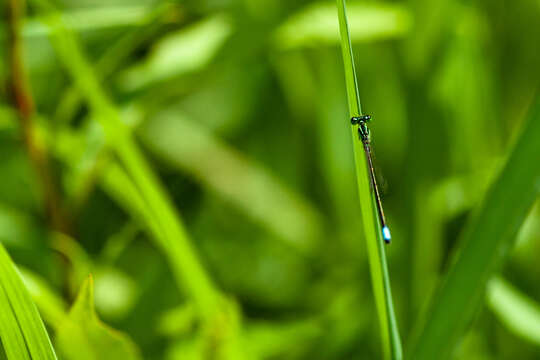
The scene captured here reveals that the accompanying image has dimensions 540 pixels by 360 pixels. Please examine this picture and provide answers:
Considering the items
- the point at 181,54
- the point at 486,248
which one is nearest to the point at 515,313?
the point at 486,248

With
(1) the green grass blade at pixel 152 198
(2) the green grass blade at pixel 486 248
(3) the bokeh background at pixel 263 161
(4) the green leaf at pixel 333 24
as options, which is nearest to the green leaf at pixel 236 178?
(3) the bokeh background at pixel 263 161

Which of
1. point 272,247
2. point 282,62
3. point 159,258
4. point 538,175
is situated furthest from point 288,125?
point 538,175

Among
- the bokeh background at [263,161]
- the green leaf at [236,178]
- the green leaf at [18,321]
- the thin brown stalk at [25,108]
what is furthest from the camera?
the green leaf at [236,178]

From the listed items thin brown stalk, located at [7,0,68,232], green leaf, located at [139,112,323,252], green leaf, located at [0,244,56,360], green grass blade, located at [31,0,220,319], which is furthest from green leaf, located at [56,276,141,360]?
green leaf, located at [139,112,323,252]

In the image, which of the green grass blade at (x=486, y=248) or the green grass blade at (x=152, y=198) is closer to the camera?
the green grass blade at (x=486, y=248)

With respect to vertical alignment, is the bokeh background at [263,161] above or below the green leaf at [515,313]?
above

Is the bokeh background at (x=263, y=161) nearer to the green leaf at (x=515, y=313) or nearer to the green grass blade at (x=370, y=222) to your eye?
the green leaf at (x=515, y=313)

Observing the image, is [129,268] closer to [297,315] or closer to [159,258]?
[159,258]

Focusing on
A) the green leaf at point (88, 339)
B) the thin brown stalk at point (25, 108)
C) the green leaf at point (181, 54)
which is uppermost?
the green leaf at point (181, 54)
